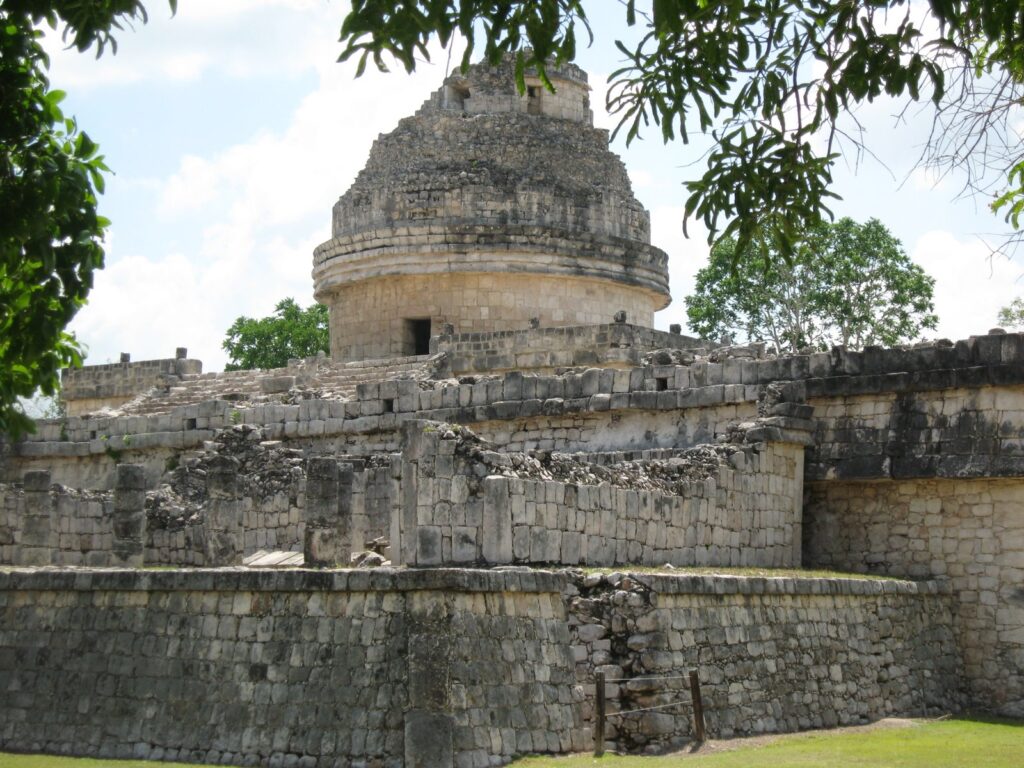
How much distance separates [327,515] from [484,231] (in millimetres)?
13366

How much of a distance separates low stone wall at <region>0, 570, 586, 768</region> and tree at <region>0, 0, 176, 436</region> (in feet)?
10.9

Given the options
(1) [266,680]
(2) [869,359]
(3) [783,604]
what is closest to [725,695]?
(3) [783,604]

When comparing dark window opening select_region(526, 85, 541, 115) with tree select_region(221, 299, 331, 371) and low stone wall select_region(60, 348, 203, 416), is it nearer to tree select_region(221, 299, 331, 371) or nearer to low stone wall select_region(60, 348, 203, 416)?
low stone wall select_region(60, 348, 203, 416)

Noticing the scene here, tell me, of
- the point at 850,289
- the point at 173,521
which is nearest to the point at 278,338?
the point at 850,289

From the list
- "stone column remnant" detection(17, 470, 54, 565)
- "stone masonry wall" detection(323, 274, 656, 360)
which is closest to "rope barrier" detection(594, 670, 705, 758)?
"stone column remnant" detection(17, 470, 54, 565)

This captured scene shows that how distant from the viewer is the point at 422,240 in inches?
1082

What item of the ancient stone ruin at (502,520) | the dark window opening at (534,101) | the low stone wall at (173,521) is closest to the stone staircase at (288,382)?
the ancient stone ruin at (502,520)

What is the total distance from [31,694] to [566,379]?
830cm

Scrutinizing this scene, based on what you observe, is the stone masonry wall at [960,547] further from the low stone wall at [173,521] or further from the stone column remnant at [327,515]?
the stone column remnant at [327,515]

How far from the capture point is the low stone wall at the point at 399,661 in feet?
40.2

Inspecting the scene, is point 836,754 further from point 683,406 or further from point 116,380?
point 116,380

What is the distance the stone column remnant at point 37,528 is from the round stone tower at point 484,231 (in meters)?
10.6

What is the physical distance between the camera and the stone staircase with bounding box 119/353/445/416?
2466 cm

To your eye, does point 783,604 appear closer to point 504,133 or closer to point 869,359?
point 869,359
